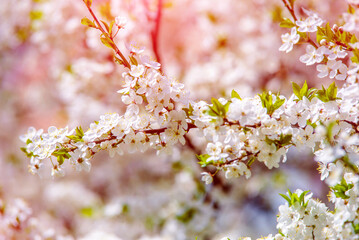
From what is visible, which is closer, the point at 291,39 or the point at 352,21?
the point at 352,21

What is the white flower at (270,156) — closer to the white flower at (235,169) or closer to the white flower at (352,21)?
the white flower at (235,169)

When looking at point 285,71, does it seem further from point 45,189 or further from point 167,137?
point 45,189

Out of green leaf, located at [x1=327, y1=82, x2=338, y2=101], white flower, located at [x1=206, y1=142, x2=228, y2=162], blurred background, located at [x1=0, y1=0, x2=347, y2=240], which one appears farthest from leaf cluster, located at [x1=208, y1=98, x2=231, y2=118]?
blurred background, located at [x1=0, y1=0, x2=347, y2=240]

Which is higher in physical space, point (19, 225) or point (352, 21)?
point (19, 225)

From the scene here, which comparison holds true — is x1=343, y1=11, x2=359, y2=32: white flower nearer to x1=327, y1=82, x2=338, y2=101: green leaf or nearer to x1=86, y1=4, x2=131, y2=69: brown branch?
x1=327, y1=82, x2=338, y2=101: green leaf

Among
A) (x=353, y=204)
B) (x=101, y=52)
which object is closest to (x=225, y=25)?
(x=101, y=52)

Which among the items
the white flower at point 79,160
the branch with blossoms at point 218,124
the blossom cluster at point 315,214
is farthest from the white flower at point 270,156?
the white flower at point 79,160

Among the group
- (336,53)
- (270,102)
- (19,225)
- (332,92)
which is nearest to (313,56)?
(336,53)

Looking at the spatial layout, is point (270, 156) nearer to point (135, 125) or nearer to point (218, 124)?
point (218, 124)

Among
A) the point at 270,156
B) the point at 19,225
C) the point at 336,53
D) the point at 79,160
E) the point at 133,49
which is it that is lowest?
the point at 270,156
